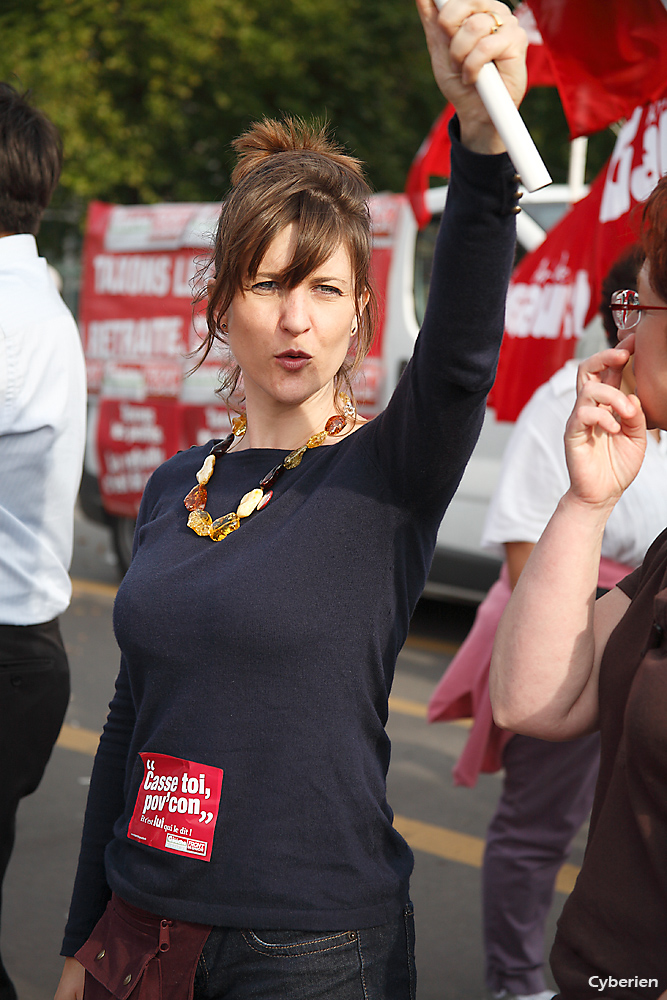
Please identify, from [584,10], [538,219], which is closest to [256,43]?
[538,219]

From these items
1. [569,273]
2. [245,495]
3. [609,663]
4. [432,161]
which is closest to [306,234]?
[245,495]

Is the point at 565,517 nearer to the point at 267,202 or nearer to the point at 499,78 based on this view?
the point at 499,78

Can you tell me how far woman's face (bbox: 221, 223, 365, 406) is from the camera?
1601mm

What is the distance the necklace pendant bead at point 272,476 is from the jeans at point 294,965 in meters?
0.60

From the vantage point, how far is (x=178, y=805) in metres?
1.51

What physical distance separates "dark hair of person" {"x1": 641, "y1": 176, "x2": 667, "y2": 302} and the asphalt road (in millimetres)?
2328

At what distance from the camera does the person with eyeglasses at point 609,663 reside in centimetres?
125

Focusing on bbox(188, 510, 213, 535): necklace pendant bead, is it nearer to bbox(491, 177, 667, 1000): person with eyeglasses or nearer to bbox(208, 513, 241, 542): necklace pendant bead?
bbox(208, 513, 241, 542): necklace pendant bead

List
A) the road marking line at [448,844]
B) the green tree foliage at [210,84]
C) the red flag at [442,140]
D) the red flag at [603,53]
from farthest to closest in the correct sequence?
the green tree foliage at [210,84] → the red flag at [442,140] → the road marking line at [448,844] → the red flag at [603,53]

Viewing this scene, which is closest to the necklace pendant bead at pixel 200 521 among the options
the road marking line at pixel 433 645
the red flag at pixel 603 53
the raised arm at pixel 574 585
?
the raised arm at pixel 574 585

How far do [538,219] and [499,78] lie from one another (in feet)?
16.5

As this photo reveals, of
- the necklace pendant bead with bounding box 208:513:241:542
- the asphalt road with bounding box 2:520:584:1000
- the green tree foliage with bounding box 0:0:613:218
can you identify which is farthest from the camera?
the green tree foliage with bounding box 0:0:613:218

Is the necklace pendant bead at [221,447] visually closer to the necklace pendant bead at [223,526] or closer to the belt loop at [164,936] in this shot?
the necklace pendant bead at [223,526]

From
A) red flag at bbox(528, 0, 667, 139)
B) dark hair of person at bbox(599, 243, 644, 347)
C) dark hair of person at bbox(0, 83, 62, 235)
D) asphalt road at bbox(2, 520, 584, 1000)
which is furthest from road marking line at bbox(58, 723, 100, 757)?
red flag at bbox(528, 0, 667, 139)
